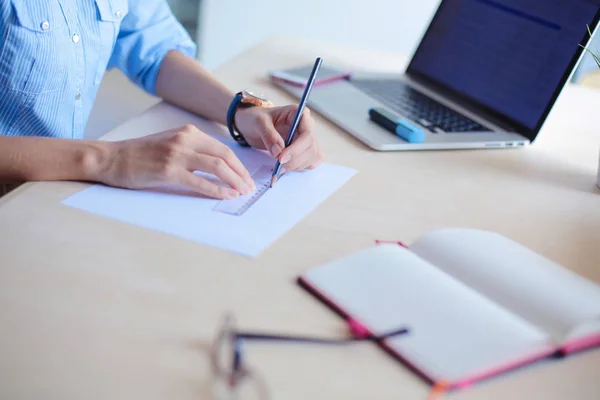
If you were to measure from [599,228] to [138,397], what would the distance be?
664mm

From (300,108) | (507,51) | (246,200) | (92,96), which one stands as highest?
(507,51)

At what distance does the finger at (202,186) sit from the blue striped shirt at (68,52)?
1.20ft

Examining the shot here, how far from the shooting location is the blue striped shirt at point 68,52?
3.22ft

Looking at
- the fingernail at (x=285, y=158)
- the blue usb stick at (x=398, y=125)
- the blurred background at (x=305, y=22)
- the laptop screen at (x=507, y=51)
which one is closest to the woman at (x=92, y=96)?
the fingernail at (x=285, y=158)

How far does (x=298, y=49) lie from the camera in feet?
Answer: 5.07

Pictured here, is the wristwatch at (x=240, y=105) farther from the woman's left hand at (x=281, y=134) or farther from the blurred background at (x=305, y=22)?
the blurred background at (x=305, y=22)

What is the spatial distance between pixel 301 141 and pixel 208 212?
204 millimetres

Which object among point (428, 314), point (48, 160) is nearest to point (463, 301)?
point (428, 314)

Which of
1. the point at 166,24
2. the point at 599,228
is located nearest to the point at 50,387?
the point at 599,228

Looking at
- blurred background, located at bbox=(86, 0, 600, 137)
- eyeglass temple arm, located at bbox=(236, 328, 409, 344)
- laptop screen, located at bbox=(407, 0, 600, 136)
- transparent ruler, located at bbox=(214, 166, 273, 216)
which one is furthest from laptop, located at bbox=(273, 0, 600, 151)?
blurred background, located at bbox=(86, 0, 600, 137)

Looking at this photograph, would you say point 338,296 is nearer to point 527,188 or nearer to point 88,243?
point 88,243

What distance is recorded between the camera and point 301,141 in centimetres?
93

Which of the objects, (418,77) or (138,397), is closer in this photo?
(138,397)

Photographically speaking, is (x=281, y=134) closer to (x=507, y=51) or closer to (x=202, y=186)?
(x=202, y=186)
